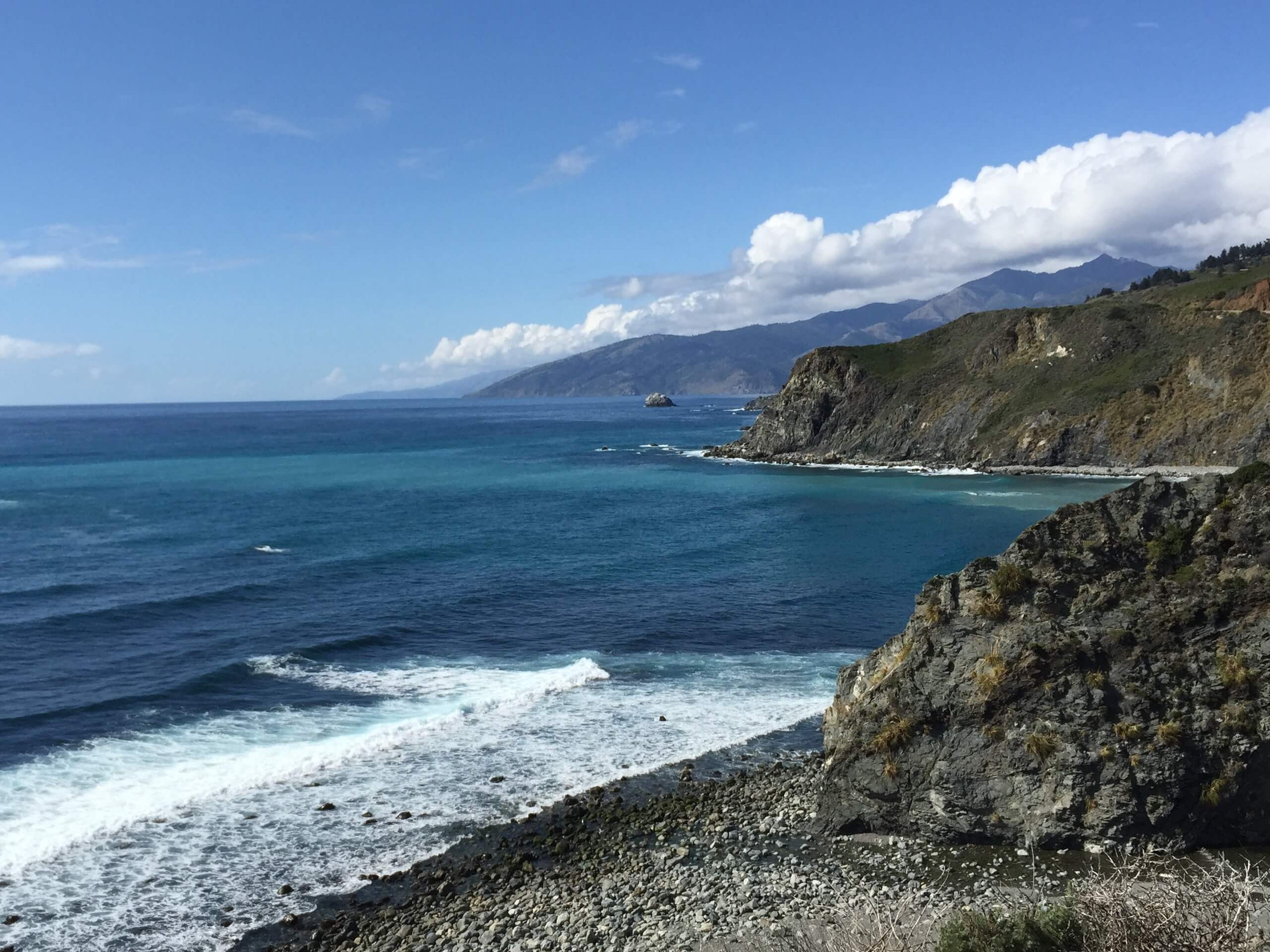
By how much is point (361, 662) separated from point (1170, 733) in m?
30.9

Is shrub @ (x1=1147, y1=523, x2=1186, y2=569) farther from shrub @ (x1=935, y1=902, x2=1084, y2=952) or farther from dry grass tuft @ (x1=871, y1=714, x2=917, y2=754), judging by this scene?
shrub @ (x1=935, y1=902, x2=1084, y2=952)

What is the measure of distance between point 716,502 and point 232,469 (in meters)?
71.3

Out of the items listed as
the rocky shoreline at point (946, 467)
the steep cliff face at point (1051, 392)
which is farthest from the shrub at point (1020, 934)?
the steep cliff face at point (1051, 392)

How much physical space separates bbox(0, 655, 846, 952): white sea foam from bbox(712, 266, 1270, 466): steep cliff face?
82923mm

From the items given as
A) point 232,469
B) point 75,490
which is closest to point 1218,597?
point 75,490

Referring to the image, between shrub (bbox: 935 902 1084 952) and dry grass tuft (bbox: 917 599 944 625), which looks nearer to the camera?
shrub (bbox: 935 902 1084 952)

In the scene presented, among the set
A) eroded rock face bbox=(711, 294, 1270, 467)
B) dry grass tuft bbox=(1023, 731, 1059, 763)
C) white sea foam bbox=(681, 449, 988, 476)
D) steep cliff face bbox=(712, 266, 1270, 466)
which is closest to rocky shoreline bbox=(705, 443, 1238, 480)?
white sea foam bbox=(681, 449, 988, 476)

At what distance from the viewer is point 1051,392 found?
114250mm

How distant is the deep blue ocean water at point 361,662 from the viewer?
2309 centimetres

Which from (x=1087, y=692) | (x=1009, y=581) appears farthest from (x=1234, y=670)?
(x=1009, y=581)

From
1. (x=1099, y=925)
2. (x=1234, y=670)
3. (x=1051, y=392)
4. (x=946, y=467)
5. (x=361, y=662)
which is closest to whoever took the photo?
(x=1099, y=925)

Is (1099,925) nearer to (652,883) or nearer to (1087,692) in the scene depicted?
(1087,692)

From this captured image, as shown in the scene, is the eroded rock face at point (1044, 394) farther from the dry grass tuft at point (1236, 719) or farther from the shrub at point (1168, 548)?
the dry grass tuft at point (1236, 719)

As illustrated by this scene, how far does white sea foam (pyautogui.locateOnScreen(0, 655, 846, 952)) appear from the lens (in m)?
21.0
